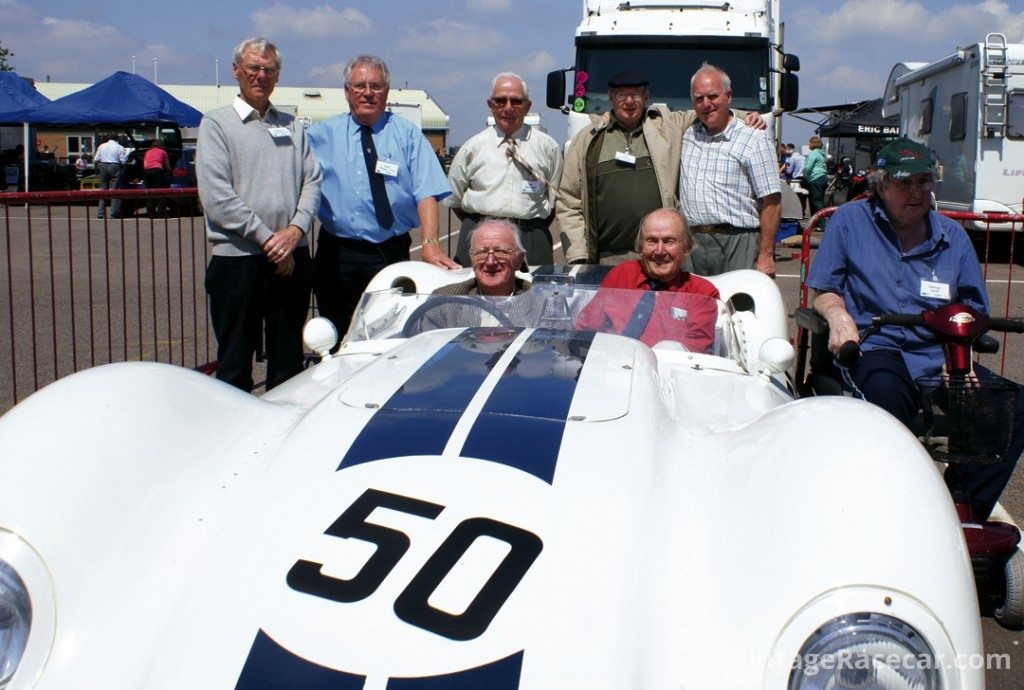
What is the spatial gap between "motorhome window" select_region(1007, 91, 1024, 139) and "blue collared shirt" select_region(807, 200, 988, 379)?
11.7m

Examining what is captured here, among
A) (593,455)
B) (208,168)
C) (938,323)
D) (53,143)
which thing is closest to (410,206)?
(208,168)

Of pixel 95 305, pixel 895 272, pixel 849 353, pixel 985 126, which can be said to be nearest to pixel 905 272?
pixel 895 272

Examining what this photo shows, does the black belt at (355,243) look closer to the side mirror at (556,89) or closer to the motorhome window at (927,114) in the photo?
the side mirror at (556,89)

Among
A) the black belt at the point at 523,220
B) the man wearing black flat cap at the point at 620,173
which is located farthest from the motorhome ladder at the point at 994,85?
the black belt at the point at 523,220

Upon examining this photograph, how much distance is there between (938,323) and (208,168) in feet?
11.3

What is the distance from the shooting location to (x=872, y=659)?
1.99 m

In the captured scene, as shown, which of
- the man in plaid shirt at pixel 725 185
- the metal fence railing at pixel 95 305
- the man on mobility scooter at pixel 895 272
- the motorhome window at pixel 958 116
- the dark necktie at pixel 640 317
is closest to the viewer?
the dark necktie at pixel 640 317

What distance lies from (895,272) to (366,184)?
287cm

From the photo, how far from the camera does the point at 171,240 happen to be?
16703 millimetres

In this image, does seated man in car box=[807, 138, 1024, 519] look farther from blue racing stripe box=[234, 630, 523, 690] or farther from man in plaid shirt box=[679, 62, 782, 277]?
blue racing stripe box=[234, 630, 523, 690]

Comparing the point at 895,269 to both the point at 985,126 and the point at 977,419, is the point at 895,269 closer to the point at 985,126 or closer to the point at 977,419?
the point at 977,419

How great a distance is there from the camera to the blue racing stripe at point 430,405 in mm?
2584

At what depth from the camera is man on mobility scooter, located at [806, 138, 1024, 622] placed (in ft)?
13.8

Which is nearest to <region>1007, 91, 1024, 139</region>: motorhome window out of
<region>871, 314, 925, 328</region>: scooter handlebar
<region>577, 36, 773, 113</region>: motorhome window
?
<region>577, 36, 773, 113</region>: motorhome window
